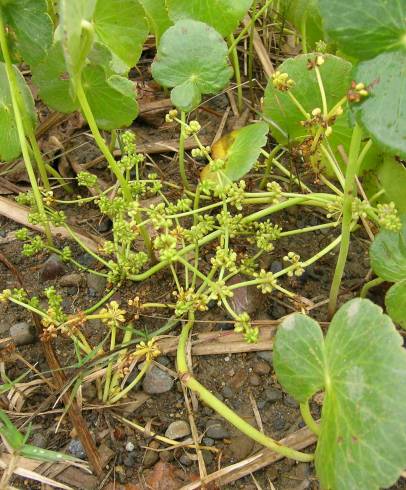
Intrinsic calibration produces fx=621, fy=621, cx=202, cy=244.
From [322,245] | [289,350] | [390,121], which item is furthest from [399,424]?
[322,245]

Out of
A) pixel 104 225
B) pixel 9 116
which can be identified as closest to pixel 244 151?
pixel 104 225

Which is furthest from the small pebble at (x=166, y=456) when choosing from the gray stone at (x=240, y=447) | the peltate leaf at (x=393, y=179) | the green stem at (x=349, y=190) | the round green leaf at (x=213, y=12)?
the round green leaf at (x=213, y=12)

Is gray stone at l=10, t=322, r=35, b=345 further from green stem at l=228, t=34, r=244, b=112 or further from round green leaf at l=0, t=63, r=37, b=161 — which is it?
green stem at l=228, t=34, r=244, b=112

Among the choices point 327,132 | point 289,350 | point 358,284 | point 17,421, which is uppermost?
point 327,132

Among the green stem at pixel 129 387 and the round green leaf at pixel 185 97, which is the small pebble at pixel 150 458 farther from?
the round green leaf at pixel 185 97

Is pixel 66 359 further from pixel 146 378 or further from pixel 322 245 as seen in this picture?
pixel 322 245
